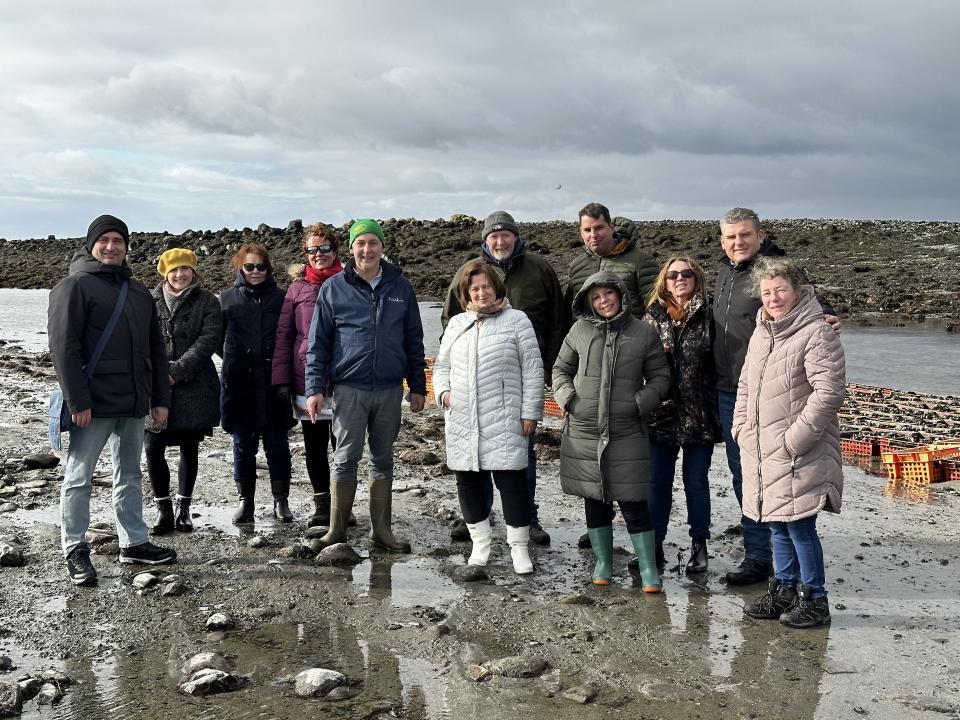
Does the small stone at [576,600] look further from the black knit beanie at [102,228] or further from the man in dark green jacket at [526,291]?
the black knit beanie at [102,228]

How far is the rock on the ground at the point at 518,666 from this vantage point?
4.34 metres

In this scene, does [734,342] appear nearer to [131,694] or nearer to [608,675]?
[608,675]

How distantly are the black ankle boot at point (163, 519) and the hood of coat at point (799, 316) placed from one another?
4323mm

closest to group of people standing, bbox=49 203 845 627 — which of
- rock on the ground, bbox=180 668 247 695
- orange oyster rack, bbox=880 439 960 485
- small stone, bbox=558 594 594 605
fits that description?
small stone, bbox=558 594 594 605

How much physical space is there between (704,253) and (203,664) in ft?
116

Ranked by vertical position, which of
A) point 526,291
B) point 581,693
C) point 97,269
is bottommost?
point 581,693

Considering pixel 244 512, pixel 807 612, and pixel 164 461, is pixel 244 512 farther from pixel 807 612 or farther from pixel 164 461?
pixel 807 612

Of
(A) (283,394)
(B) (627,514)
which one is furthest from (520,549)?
(A) (283,394)

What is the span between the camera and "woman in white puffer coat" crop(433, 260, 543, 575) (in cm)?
571

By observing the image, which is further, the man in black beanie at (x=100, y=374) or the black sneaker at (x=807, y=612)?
the man in black beanie at (x=100, y=374)

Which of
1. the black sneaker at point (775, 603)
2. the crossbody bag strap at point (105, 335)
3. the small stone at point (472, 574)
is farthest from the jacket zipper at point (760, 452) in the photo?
the crossbody bag strap at point (105, 335)

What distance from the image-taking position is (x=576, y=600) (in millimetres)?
5285

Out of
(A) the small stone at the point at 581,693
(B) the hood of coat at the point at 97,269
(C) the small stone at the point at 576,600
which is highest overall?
(B) the hood of coat at the point at 97,269

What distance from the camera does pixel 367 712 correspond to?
157 inches
